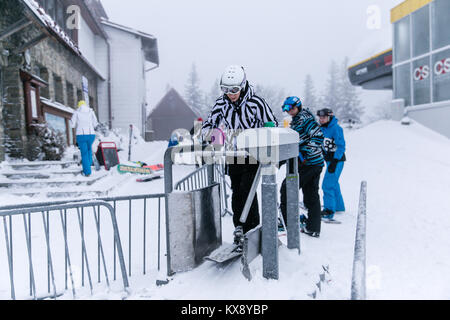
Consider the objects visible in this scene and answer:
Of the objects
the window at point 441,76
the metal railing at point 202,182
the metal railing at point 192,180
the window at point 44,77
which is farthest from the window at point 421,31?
the window at point 44,77

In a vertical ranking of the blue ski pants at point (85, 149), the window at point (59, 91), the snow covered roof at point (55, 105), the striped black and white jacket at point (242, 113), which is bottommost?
the blue ski pants at point (85, 149)

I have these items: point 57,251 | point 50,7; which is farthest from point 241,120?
point 50,7

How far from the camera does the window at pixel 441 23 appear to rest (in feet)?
40.9

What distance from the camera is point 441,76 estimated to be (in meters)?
12.8

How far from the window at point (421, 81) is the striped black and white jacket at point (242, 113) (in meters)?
13.3

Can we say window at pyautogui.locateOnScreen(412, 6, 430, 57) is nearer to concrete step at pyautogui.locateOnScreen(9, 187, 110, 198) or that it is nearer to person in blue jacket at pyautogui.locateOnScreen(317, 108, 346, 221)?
person in blue jacket at pyautogui.locateOnScreen(317, 108, 346, 221)

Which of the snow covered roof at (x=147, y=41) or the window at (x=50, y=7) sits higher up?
the snow covered roof at (x=147, y=41)

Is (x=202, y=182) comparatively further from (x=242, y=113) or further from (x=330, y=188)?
(x=330, y=188)

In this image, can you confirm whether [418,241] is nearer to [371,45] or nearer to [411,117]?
[411,117]

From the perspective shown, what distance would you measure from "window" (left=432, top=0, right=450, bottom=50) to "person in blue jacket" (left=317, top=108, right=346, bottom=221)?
11.1m

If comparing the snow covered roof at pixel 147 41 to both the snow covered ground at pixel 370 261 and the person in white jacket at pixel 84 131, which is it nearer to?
the person in white jacket at pixel 84 131
